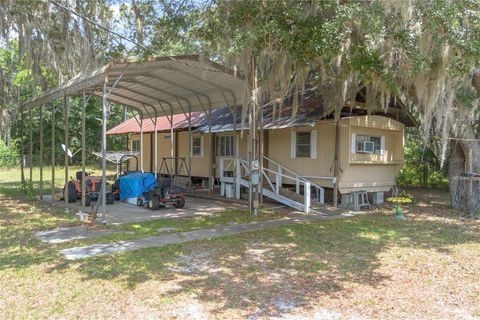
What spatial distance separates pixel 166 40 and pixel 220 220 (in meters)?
6.48

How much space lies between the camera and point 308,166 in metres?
12.6

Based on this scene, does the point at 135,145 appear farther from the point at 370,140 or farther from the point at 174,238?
the point at 174,238

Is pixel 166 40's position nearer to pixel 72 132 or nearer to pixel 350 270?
pixel 350 270

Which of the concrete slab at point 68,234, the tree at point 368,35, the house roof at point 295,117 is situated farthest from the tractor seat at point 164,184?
the tree at point 368,35

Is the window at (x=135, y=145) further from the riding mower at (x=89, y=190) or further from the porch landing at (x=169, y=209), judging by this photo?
the riding mower at (x=89, y=190)

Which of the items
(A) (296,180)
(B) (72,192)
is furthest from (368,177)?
(B) (72,192)

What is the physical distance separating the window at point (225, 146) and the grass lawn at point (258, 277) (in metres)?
7.75

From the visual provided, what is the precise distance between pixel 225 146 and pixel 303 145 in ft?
12.9

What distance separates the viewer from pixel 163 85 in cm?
1185

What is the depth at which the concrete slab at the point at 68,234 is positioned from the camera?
23.4 feet

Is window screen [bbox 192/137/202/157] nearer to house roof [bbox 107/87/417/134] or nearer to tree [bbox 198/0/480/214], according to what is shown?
A: house roof [bbox 107/87/417/134]

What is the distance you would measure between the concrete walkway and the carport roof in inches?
131

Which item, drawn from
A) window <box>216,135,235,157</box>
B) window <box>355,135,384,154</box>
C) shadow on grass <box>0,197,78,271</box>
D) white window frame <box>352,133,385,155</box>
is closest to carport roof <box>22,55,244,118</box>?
window <box>216,135,235,157</box>

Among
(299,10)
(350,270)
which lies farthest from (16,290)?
(299,10)
